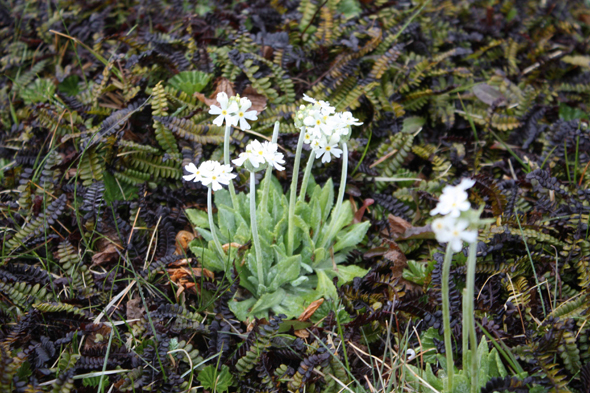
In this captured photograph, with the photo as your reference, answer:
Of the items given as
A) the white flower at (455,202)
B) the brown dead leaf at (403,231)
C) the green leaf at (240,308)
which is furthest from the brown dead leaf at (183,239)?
the white flower at (455,202)

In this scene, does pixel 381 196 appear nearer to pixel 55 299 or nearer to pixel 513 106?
pixel 513 106

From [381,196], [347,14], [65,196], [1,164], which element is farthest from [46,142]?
[347,14]

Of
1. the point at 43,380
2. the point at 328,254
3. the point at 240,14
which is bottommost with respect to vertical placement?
the point at 43,380

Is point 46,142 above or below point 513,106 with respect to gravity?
below

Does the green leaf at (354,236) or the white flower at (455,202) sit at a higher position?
the white flower at (455,202)

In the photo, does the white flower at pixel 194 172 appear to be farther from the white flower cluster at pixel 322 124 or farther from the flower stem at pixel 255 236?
the white flower cluster at pixel 322 124

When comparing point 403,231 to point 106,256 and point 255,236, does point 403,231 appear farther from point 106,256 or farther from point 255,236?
point 106,256
